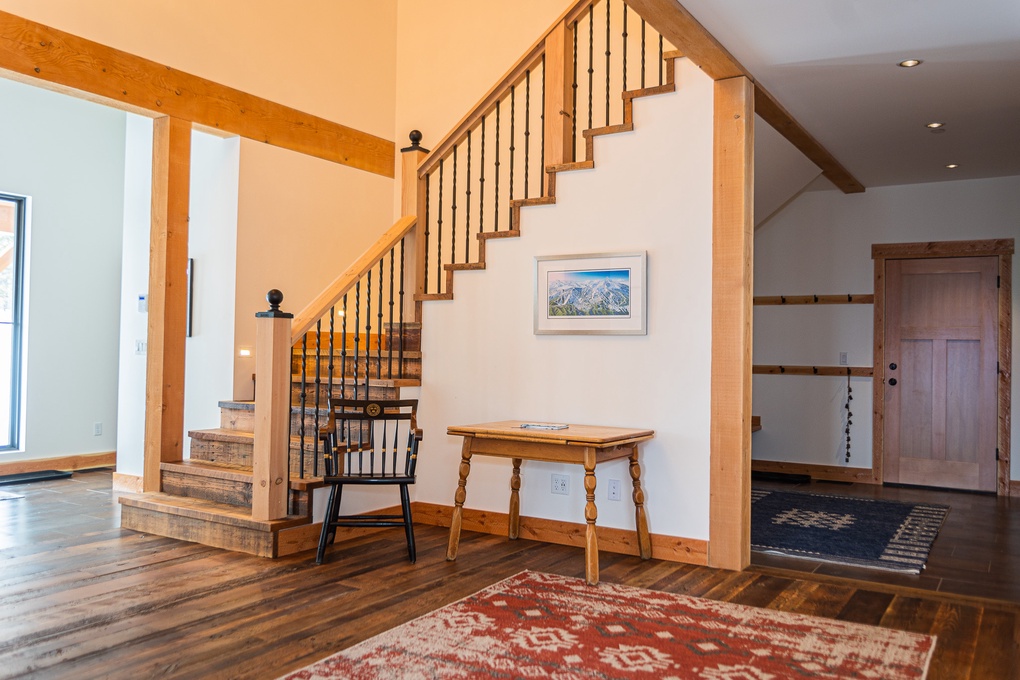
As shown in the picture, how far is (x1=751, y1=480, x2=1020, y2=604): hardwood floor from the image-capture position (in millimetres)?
3697

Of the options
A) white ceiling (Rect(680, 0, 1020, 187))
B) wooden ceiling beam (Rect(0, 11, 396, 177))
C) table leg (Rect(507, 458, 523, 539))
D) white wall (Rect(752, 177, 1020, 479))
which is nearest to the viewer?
white ceiling (Rect(680, 0, 1020, 187))

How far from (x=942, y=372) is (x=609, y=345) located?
3.72 metres

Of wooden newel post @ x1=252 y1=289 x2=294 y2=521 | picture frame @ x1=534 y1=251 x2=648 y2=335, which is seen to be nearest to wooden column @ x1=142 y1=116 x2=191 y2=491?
wooden newel post @ x1=252 y1=289 x2=294 y2=521

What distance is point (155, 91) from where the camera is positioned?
4977 millimetres

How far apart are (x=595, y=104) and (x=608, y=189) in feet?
5.84

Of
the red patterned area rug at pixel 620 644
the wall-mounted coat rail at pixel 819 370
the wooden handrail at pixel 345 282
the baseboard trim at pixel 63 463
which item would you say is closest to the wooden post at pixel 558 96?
the wooden handrail at pixel 345 282

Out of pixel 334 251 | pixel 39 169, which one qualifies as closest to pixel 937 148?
pixel 334 251

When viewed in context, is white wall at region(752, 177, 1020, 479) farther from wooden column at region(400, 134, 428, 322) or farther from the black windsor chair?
the black windsor chair

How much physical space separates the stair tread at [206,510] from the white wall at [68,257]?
2905 mm

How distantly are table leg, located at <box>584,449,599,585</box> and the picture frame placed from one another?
872 millimetres

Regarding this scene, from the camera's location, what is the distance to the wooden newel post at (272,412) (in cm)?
399

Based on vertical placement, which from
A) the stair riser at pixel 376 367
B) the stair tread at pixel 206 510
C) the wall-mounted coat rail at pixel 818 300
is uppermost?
the wall-mounted coat rail at pixel 818 300

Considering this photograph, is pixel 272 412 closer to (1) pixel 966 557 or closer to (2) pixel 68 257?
(1) pixel 966 557

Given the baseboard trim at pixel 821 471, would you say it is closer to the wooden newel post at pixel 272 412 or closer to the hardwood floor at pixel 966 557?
the hardwood floor at pixel 966 557
